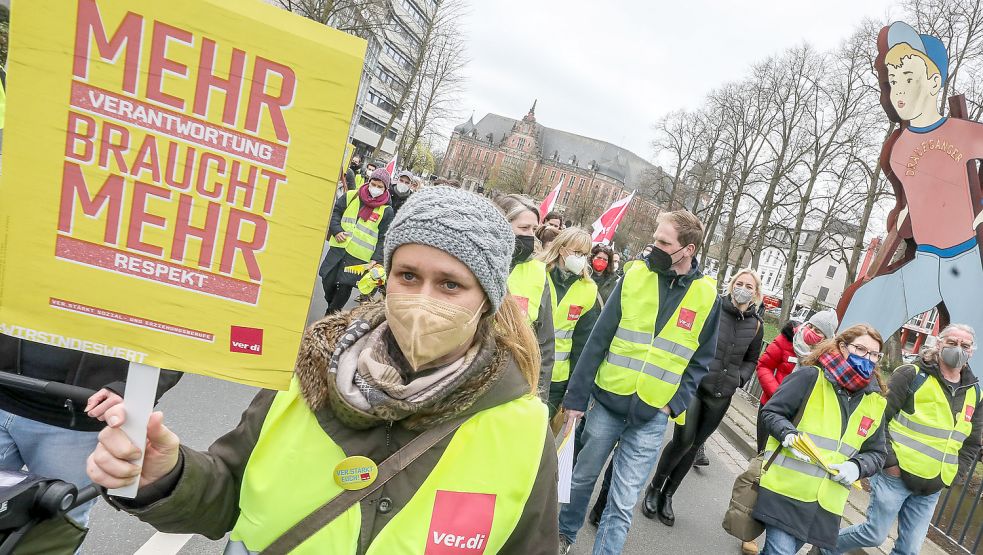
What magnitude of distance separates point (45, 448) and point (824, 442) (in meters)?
3.71

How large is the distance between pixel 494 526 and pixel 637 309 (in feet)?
7.69

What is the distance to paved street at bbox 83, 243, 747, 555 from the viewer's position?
9.32ft

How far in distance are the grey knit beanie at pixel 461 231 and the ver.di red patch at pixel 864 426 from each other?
9.20 ft

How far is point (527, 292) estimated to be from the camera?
375 centimetres

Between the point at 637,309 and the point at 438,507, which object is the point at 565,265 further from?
the point at 438,507

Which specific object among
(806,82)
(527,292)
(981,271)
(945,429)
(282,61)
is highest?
(806,82)

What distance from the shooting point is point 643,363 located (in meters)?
3.44

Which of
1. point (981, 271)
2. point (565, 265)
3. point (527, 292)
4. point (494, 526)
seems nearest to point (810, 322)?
point (565, 265)

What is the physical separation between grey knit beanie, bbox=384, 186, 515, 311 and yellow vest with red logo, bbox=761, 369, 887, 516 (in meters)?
2.59

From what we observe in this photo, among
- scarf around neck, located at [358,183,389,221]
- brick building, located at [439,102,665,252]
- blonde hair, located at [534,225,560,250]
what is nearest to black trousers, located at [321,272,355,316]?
scarf around neck, located at [358,183,389,221]

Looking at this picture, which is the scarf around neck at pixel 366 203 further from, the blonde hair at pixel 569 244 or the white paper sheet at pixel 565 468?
the white paper sheet at pixel 565 468

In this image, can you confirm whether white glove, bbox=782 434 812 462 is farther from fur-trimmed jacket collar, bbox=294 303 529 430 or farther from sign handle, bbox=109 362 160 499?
sign handle, bbox=109 362 160 499

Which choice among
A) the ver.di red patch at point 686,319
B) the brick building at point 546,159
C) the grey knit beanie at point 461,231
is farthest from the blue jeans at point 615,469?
the brick building at point 546,159

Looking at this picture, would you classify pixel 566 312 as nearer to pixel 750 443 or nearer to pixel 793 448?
pixel 793 448
